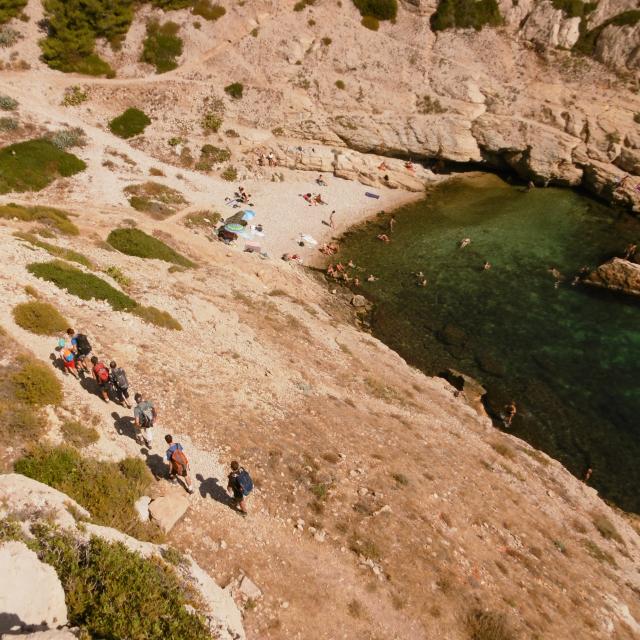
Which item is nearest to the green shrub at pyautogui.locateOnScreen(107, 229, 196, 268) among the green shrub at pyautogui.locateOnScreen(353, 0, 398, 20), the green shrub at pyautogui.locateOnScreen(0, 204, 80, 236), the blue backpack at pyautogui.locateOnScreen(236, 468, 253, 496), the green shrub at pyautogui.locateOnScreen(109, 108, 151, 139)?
the green shrub at pyautogui.locateOnScreen(0, 204, 80, 236)

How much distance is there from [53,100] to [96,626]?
194 feet

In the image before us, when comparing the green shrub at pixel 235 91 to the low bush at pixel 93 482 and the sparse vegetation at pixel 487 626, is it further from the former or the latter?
the sparse vegetation at pixel 487 626

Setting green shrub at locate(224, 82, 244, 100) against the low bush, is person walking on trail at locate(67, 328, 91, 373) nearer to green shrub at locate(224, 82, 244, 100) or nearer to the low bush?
the low bush

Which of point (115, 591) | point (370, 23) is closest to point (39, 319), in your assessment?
point (115, 591)

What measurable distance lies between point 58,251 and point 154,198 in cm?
1934

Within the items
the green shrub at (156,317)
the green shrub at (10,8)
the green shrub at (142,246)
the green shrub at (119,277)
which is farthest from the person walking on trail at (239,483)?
the green shrub at (10,8)

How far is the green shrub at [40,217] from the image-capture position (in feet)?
103

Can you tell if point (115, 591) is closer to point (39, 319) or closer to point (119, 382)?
point (119, 382)

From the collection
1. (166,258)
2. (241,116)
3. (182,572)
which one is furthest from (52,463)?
(241,116)

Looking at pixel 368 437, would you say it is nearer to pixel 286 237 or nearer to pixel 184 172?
pixel 286 237

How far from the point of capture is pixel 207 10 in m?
59.3

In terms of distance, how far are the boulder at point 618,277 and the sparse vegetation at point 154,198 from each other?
40.3m

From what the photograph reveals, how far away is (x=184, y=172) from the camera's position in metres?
51.2

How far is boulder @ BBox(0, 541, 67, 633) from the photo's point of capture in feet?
29.8
